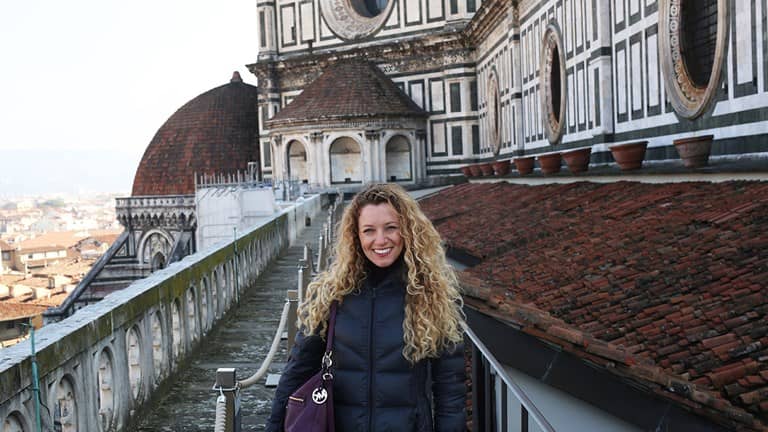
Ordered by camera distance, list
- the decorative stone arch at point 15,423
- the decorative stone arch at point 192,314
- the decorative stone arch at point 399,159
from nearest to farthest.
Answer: the decorative stone arch at point 15,423, the decorative stone arch at point 192,314, the decorative stone arch at point 399,159

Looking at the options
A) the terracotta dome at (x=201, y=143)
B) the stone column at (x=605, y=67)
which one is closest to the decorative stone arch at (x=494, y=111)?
the stone column at (x=605, y=67)

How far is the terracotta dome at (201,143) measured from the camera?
5512cm

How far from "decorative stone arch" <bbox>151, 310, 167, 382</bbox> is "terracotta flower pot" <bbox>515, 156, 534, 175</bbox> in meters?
16.9

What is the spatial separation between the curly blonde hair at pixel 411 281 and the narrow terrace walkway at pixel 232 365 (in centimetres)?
301

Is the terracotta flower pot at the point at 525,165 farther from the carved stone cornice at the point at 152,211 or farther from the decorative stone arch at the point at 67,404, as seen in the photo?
the carved stone cornice at the point at 152,211

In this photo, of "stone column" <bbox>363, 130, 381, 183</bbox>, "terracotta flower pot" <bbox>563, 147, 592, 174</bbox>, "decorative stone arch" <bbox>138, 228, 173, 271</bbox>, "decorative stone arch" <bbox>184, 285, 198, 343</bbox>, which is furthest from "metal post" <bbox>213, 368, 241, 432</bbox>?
"decorative stone arch" <bbox>138, 228, 173, 271</bbox>

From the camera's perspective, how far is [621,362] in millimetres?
7387

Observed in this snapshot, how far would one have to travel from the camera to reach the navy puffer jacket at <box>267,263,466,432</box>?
11.3 feet

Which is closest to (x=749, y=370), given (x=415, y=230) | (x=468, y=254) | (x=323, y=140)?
(x=415, y=230)

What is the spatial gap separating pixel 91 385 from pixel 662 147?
12.0m

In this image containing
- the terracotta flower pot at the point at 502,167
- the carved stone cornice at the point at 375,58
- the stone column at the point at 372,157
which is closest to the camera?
the terracotta flower pot at the point at 502,167

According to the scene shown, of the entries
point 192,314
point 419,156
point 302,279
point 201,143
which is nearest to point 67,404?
point 192,314

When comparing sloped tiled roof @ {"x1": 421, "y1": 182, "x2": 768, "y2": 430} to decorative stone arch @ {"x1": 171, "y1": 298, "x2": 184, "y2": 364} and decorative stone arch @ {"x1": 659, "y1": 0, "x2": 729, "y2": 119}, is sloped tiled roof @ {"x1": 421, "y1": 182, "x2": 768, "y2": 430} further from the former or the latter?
decorative stone arch @ {"x1": 171, "y1": 298, "x2": 184, "y2": 364}

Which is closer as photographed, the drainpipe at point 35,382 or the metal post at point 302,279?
the drainpipe at point 35,382
